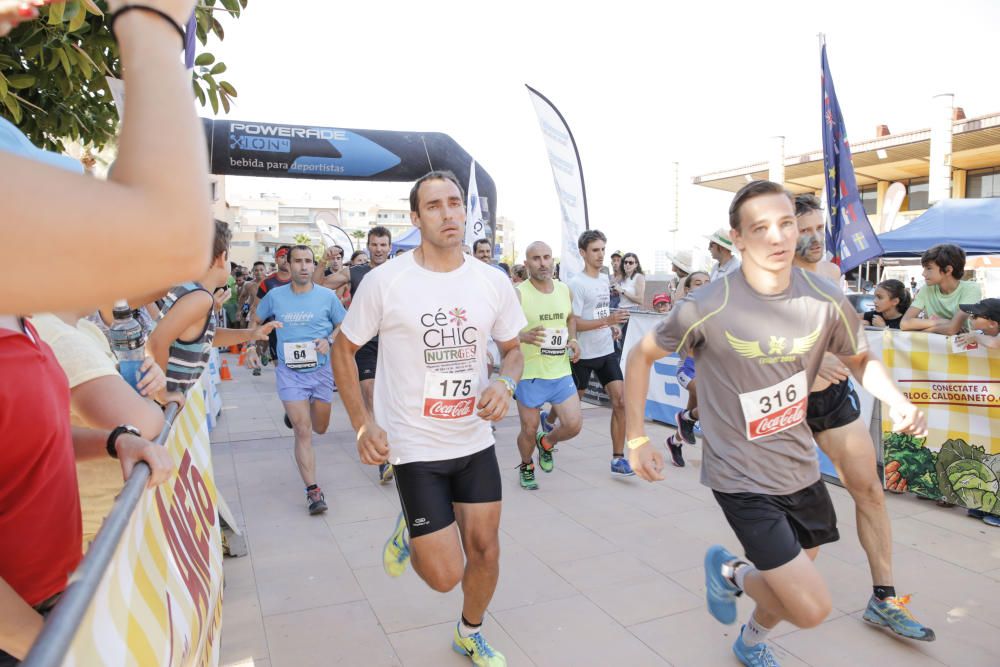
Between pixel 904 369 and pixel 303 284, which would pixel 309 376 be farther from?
pixel 904 369

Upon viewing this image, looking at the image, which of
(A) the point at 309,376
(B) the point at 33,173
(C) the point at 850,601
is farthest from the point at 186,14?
(A) the point at 309,376

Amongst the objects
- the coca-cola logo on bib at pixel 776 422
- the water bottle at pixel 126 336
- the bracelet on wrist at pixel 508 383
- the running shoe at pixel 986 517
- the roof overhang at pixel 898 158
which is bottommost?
the running shoe at pixel 986 517

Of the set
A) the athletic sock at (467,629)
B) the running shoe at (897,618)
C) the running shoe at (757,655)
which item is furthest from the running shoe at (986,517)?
the athletic sock at (467,629)

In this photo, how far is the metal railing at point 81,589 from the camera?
99 centimetres

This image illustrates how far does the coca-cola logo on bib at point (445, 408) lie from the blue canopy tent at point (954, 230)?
9.16m

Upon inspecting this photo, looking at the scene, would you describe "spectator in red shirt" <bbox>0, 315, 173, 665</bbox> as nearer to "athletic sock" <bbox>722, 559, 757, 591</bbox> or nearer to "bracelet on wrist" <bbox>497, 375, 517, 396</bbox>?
"bracelet on wrist" <bbox>497, 375, 517, 396</bbox>

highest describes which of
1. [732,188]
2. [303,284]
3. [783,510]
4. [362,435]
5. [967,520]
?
[732,188]

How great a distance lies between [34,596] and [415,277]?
2117 mm

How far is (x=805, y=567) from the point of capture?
2693mm

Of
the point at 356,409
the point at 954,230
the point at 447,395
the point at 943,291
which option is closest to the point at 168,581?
the point at 356,409

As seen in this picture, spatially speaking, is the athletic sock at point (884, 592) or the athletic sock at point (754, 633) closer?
the athletic sock at point (754, 633)

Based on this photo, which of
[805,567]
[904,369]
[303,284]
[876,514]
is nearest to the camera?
[805,567]

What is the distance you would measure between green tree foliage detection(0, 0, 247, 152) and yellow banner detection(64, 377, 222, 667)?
145 cm

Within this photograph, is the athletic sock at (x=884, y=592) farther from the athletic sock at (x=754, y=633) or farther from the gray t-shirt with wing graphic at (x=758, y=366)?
the gray t-shirt with wing graphic at (x=758, y=366)
